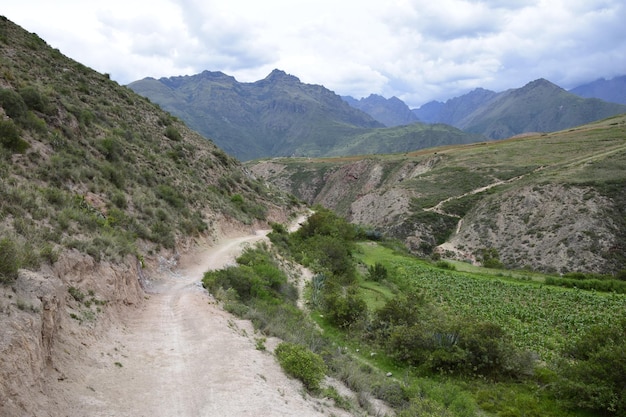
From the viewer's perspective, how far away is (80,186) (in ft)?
63.8

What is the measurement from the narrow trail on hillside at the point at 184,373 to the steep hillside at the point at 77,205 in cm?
74

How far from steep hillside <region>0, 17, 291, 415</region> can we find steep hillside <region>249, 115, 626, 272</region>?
94.4 ft

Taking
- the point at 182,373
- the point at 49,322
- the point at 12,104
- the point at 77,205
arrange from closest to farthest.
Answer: the point at 49,322, the point at 182,373, the point at 77,205, the point at 12,104

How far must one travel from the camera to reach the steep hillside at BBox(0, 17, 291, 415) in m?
8.13

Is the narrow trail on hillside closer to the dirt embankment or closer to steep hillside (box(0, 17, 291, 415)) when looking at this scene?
the dirt embankment

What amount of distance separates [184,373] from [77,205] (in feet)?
33.3

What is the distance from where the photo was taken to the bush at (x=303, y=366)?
1051 centimetres

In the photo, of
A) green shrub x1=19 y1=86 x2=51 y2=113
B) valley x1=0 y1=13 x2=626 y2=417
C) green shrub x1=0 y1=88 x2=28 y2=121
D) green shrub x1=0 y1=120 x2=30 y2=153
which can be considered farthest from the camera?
green shrub x1=19 y1=86 x2=51 y2=113

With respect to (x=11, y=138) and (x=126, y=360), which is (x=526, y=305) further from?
(x=11, y=138)

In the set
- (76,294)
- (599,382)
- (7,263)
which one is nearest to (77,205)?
(76,294)

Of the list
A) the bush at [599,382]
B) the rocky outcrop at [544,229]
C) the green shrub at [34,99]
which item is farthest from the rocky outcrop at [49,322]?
the rocky outcrop at [544,229]

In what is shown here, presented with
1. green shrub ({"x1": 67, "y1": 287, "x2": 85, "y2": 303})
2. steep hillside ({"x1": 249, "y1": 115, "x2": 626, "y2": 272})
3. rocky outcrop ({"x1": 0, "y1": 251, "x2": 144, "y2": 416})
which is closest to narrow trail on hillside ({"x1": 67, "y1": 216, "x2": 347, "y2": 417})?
rocky outcrop ({"x1": 0, "y1": 251, "x2": 144, "y2": 416})

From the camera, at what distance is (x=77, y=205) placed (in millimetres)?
16016

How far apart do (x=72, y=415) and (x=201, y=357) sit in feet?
12.3
